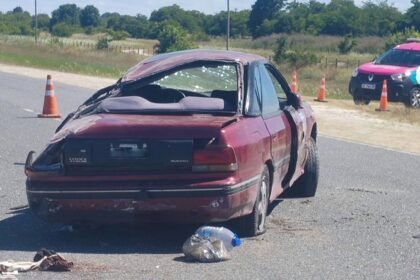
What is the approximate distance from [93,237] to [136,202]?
2.93 feet

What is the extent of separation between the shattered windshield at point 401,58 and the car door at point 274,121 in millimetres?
18195

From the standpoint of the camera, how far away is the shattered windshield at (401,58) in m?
27.1

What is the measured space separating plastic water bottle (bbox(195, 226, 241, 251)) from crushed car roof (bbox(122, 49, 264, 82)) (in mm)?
1741

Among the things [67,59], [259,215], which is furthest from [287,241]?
[67,59]

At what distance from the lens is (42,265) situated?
704cm

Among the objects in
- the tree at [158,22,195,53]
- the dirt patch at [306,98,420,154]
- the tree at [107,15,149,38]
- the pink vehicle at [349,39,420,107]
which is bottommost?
the tree at [107,15,149,38]

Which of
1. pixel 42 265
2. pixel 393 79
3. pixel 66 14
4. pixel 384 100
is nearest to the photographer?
pixel 42 265

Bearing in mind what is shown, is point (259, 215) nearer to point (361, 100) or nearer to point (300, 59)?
point (361, 100)

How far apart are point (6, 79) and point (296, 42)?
46121mm

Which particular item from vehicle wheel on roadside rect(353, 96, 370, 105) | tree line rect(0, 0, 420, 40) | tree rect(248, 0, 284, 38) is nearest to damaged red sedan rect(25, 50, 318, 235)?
vehicle wheel on roadside rect(353, 96, 370, 105)

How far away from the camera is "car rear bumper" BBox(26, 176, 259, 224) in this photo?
298 inches

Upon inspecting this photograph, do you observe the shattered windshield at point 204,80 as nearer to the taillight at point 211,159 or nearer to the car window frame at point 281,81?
the car window frame at point 281,81

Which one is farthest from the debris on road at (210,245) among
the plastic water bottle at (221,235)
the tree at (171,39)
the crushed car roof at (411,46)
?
the tree at (171,39)

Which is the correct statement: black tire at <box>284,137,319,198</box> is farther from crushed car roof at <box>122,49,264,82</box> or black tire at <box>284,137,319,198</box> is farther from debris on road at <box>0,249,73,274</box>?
debris on road at <box>0,249,73,274</box>
